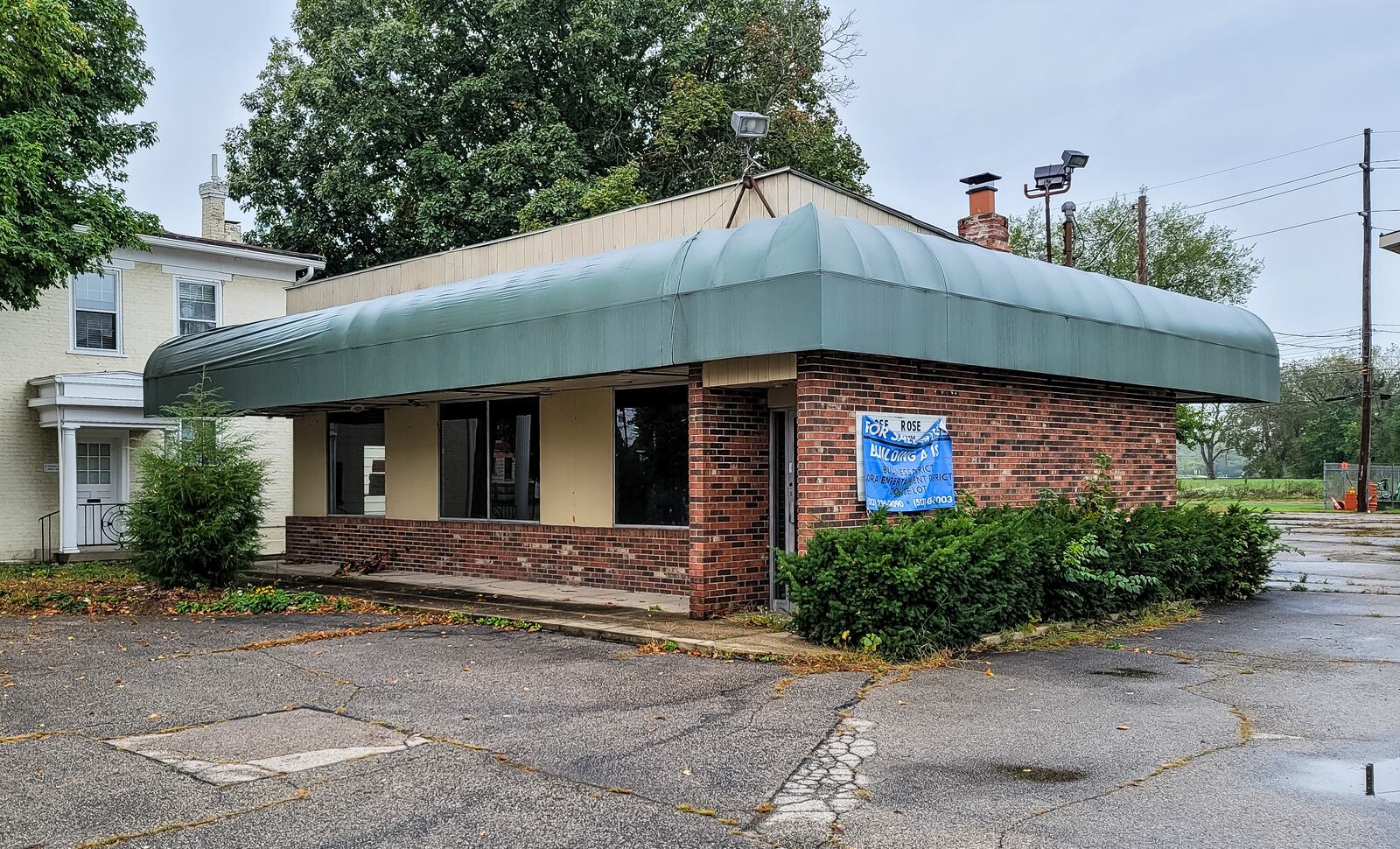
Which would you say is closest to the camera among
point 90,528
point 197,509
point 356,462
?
point 197,509

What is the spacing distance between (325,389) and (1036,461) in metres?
9.46

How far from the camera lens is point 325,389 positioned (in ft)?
49.3

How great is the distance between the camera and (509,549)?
1542 centimetres

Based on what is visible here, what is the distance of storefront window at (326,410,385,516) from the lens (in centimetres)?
1802


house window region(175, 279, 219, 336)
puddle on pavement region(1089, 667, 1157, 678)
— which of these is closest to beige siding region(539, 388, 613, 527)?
puddle on pavement region(1089, 667, 1157, 678)

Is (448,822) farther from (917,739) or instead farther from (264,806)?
(917,739)

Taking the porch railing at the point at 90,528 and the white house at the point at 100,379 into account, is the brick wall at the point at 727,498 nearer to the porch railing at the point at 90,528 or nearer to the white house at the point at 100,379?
the white house at the point at 100,379

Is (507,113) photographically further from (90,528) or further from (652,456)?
(652,456)

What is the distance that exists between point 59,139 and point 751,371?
39.5 feet

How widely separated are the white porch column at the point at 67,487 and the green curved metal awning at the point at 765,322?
5.71 metres

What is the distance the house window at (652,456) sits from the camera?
1341 cm

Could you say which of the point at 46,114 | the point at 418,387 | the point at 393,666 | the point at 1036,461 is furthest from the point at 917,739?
the point at 46,114

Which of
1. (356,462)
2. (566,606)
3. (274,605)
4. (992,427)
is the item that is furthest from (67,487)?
(992,427)

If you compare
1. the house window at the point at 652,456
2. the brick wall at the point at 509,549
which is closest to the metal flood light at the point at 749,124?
the house window at the point at 652,456
